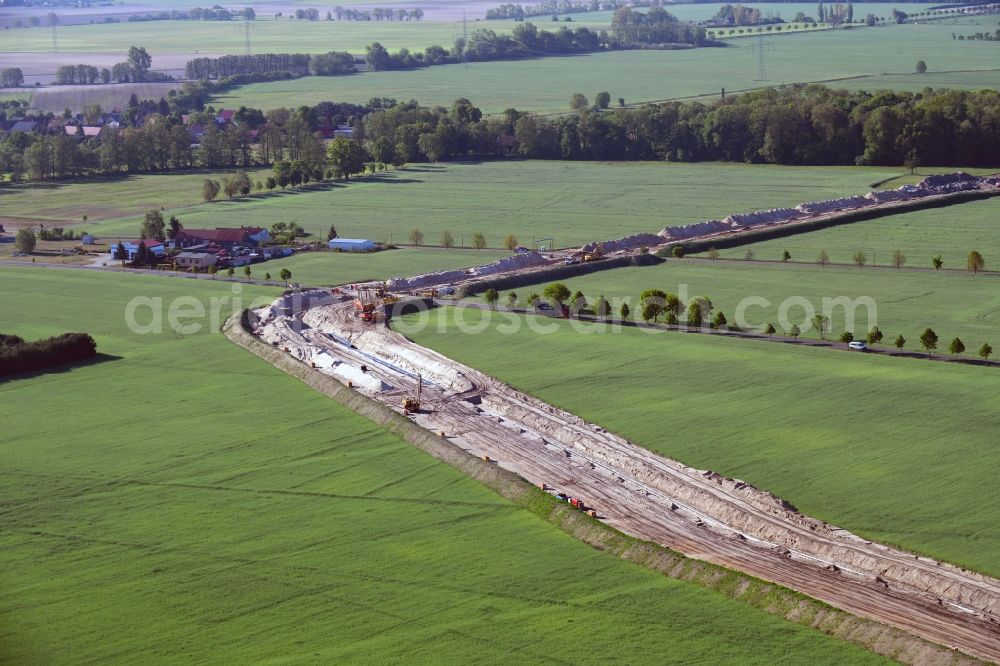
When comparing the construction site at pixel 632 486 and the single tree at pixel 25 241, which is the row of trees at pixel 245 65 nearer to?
the single tree at pixel 25 241

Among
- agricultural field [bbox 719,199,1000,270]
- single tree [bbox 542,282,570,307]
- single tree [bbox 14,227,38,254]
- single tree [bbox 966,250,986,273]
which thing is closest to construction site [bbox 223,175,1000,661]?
single tree [bbox 542,282,570,307]

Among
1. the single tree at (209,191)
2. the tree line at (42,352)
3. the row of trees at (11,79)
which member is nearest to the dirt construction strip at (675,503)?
the tree line at (42,352)

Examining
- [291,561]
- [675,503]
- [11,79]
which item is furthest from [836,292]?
[11,79]

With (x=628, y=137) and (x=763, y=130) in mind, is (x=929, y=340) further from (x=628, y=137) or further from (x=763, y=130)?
(x=628, y=137)

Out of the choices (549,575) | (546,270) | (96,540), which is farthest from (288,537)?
(546,270)

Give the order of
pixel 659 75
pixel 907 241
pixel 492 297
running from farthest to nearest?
pixel 659 75, pixel 907 241, pixel 492 297
